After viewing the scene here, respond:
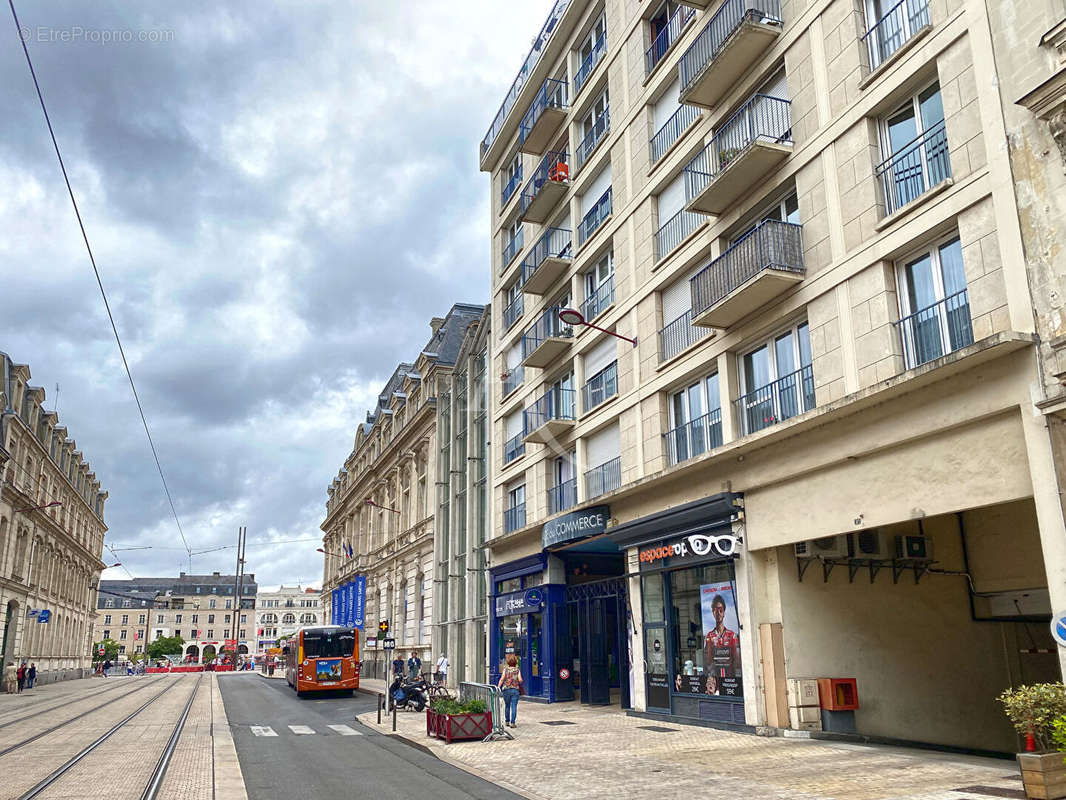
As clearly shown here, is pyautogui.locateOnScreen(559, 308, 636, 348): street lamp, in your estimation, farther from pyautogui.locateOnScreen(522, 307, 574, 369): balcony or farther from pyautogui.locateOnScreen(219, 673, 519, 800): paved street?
pyautogui.locateOnScreen(219, 673, 519, 800): paved street

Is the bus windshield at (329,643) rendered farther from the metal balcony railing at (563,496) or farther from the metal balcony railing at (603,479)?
the metal balcony railing at (603,479)

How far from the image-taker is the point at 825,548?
52.4 ft

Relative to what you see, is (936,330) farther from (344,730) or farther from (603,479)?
(344,730)

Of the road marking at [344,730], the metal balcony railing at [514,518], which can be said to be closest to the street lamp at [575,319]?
the metal balcony railing at [514,518]

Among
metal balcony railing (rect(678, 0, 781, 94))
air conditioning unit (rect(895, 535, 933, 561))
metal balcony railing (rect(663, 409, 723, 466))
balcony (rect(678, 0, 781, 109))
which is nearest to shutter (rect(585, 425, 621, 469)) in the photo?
metal balcony railing (rect(663, 409, 723, 466))

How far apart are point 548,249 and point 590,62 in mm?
5954

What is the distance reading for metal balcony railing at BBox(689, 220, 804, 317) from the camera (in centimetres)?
1588

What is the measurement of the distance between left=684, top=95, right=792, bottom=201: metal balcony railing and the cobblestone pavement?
1094 centimetres

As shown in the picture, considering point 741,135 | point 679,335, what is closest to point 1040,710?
point 679,335

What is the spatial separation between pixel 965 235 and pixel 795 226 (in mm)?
3871

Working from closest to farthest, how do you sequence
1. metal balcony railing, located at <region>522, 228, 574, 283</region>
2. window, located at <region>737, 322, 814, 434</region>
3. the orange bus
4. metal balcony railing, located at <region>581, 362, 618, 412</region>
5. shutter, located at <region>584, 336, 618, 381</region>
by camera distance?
window, located at <region>737, 322, 814, 434</region> → metal balcony railing, located at <region>581, 362, 618, 412</region> → shutter, located at <region>584, 336, 618, 381</region> → metal balcony railing, located at <region>522, 228, 574, 283</region> → the orange bus

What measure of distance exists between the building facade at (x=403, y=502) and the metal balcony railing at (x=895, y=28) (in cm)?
2718

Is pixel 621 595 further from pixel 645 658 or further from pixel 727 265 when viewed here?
pixel 727 265

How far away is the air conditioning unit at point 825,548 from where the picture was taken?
15891mm
